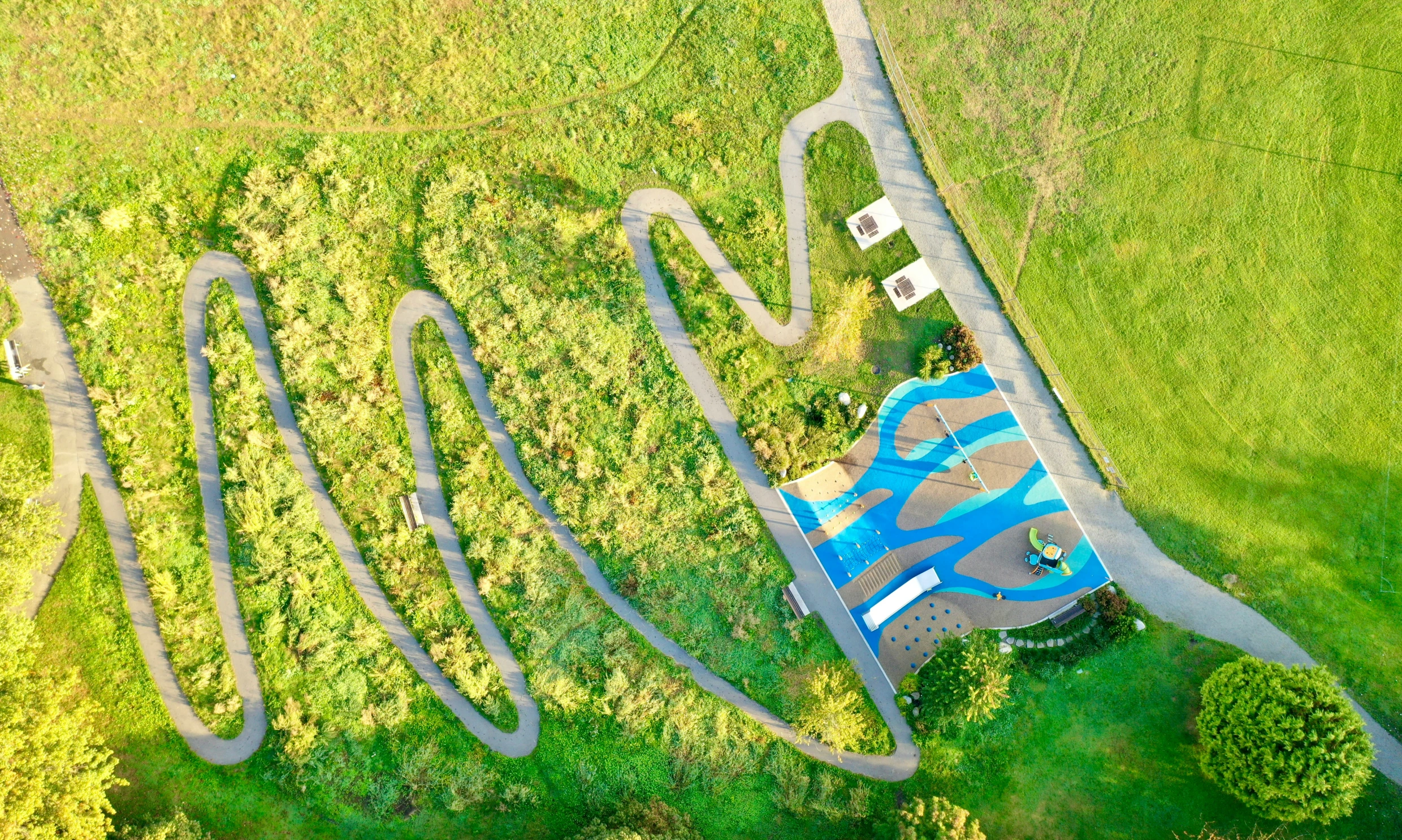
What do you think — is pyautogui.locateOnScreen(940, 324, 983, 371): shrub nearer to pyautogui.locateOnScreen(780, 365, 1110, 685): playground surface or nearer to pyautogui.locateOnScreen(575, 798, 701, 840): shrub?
pyautogui.locateOnScreen(780, 365, 1110, 685): playground surface

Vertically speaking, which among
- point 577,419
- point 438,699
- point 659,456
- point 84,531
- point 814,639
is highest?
point 84,531

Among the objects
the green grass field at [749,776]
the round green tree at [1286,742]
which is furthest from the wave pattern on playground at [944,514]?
the round green tree at [1286,742]

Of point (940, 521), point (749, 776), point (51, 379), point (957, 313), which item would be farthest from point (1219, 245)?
point (51, 379)

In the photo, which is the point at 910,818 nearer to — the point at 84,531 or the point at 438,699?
the point at 438,699

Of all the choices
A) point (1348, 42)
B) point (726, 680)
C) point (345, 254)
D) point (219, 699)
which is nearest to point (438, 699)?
point (219, 699)

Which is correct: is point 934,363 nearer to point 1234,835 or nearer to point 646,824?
point 646,824
